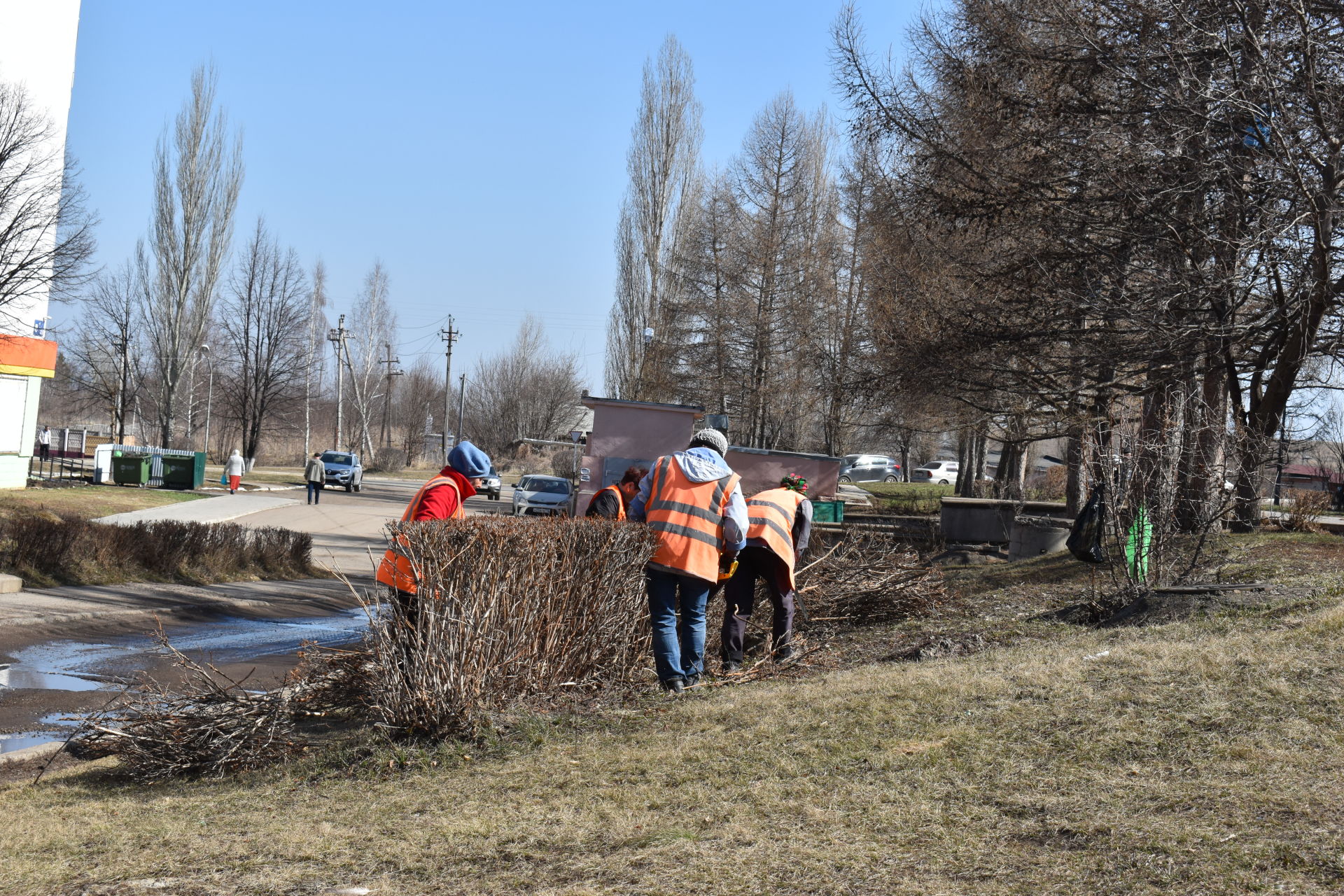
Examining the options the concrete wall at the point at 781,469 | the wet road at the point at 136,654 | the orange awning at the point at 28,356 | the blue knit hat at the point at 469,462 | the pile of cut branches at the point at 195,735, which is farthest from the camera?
the orange awning at the point at 28,356

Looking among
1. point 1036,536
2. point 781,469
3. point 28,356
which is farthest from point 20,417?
point 1036,536

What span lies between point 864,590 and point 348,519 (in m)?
22.4

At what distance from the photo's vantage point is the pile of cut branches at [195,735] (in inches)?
234

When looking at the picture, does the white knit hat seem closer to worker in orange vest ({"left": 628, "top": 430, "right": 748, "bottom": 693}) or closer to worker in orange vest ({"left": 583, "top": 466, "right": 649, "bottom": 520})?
worker in orange vest ({"left": 628, "top": 430, "right": 748, "bottom": 693})

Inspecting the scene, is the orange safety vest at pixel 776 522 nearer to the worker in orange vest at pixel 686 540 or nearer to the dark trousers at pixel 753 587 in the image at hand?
the dark trousers at pixel 753 587

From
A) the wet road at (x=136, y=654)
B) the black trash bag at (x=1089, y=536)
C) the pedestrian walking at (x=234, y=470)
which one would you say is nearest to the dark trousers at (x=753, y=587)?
the wet road at (x=136, y=654)

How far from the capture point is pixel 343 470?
43.9 m

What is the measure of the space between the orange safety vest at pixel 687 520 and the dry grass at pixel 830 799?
0.94 meters

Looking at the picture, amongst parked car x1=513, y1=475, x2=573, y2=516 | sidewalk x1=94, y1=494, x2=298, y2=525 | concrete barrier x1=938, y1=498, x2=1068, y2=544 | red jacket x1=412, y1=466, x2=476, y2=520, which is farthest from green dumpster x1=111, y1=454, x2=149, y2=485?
red jacket x1=412, y1=466, x2=476, y2=520

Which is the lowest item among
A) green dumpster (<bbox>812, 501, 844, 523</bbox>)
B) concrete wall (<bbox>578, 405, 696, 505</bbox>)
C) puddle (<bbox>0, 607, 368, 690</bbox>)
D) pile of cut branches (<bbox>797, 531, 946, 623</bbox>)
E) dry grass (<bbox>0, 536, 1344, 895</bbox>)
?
puddle (<bbox>0, 607, 368, 690</bbox>)

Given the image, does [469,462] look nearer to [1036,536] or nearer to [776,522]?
[776,522]

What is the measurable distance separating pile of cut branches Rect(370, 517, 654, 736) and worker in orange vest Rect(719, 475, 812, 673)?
1.13 meters

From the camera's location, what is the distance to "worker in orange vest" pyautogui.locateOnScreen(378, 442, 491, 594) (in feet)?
19.9

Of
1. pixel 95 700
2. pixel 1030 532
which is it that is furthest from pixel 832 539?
pixel 95 700
